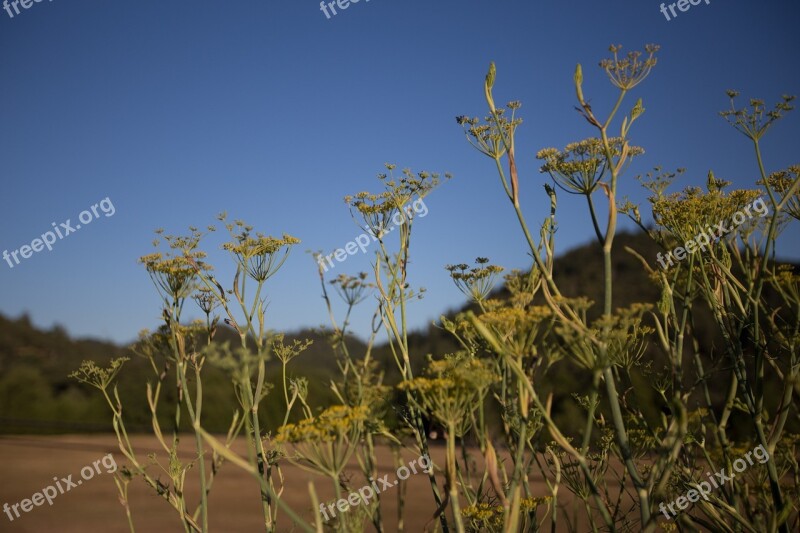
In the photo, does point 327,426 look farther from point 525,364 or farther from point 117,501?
point 117,501

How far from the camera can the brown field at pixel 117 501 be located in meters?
5.72

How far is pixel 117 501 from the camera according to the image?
668 centimetres

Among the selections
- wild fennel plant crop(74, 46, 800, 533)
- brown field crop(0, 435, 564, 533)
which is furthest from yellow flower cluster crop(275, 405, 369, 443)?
brown field crop(0, 435, 564, 533)

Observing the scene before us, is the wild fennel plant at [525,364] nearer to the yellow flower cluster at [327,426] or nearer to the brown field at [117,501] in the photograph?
the yellow flower cluster at [327,426]

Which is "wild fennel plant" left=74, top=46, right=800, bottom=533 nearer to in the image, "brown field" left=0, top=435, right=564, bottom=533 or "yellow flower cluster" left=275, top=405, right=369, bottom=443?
"yellow flower cluster" left=275, top=405, right=369, bottom=443

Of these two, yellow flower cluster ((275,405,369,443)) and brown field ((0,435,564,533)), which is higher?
yellow flower cluster ((275,405,369,443))

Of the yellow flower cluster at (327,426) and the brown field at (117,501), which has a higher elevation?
the yellow flower cluster at (327,426)

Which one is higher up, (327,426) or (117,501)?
(327,426)

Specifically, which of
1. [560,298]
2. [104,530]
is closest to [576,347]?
[560,298]

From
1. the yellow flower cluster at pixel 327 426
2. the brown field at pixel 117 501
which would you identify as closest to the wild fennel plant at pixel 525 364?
the yellow flower cluster at pixel 327 426

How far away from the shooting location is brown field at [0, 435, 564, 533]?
225 inches

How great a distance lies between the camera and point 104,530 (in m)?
5.58

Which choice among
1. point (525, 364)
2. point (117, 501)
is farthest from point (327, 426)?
point (117, 501)

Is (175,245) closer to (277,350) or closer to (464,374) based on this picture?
(277,350)
